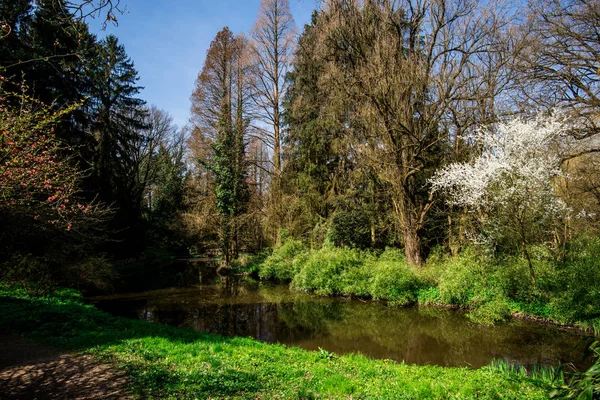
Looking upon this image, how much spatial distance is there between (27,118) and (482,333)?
477 inches

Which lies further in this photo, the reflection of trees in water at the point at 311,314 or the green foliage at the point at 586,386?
the reflection of trees in water at the point at 311,314

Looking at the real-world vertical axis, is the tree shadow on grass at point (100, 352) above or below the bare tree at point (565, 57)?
below

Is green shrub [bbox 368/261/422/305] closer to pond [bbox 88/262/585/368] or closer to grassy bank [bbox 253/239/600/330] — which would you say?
grassy bank [bbox 253/239/600/330]

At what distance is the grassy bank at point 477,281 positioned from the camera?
10.2 meters

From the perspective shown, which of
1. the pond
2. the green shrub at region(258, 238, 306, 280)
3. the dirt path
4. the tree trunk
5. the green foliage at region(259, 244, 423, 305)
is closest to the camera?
the dirt path

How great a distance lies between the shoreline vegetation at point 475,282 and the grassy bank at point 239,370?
156 inches

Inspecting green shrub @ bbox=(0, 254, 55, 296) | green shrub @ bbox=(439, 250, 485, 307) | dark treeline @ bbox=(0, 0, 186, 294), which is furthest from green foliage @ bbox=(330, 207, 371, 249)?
green shrub @ bbox=(0, 254, 55, 296)

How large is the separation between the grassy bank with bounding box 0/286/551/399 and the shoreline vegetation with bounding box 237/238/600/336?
3.97m

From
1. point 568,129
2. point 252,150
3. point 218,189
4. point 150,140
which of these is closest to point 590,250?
point 568,129

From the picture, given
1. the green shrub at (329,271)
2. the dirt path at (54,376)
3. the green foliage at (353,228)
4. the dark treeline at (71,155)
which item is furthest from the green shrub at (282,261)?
the dirt path at (54,376)

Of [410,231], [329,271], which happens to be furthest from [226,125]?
[410,231]

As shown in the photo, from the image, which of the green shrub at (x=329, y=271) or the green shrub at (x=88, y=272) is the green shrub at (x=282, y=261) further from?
the green shrub at (x=88, y=272)

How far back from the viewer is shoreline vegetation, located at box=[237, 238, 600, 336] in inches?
403

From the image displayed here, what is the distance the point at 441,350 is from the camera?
30.7 feet
